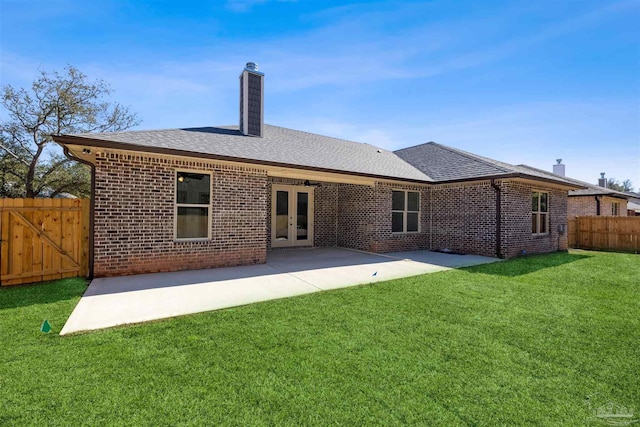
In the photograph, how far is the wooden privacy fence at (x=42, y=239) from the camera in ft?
19.2

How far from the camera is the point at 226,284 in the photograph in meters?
6.20

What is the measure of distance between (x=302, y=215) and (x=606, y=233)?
14367 millimetres

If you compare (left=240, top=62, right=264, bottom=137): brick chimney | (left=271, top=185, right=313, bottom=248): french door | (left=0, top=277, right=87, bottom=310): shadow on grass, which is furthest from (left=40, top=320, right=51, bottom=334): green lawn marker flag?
(left=240, top=62, right=264, bottom=137): brick chimney

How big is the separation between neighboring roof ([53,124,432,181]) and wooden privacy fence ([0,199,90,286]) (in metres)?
1.53

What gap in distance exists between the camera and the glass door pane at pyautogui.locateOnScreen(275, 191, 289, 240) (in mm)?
11859

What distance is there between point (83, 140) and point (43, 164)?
19.6 metres

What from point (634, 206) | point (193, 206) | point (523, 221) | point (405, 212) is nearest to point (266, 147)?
point (193, 206)

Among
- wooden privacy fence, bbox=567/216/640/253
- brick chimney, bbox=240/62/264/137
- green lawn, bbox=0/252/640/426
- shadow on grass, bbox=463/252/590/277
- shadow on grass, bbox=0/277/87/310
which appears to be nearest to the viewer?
green lawn, bbox=0/252/640/426

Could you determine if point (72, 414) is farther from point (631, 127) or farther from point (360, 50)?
point (631, 127)

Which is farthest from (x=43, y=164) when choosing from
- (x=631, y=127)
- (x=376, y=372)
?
(x=631, y=127)

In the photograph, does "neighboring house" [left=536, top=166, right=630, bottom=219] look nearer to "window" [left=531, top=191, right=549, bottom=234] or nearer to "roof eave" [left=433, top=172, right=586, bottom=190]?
"window" [left=531, top=191, right=549, bottom=234]

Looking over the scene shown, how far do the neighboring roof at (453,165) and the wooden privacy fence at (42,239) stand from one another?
458 inches

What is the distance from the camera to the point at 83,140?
19.7ft

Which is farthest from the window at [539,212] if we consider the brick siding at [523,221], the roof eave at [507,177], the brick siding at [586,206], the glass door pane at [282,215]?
the glass door pane at [282,215]
